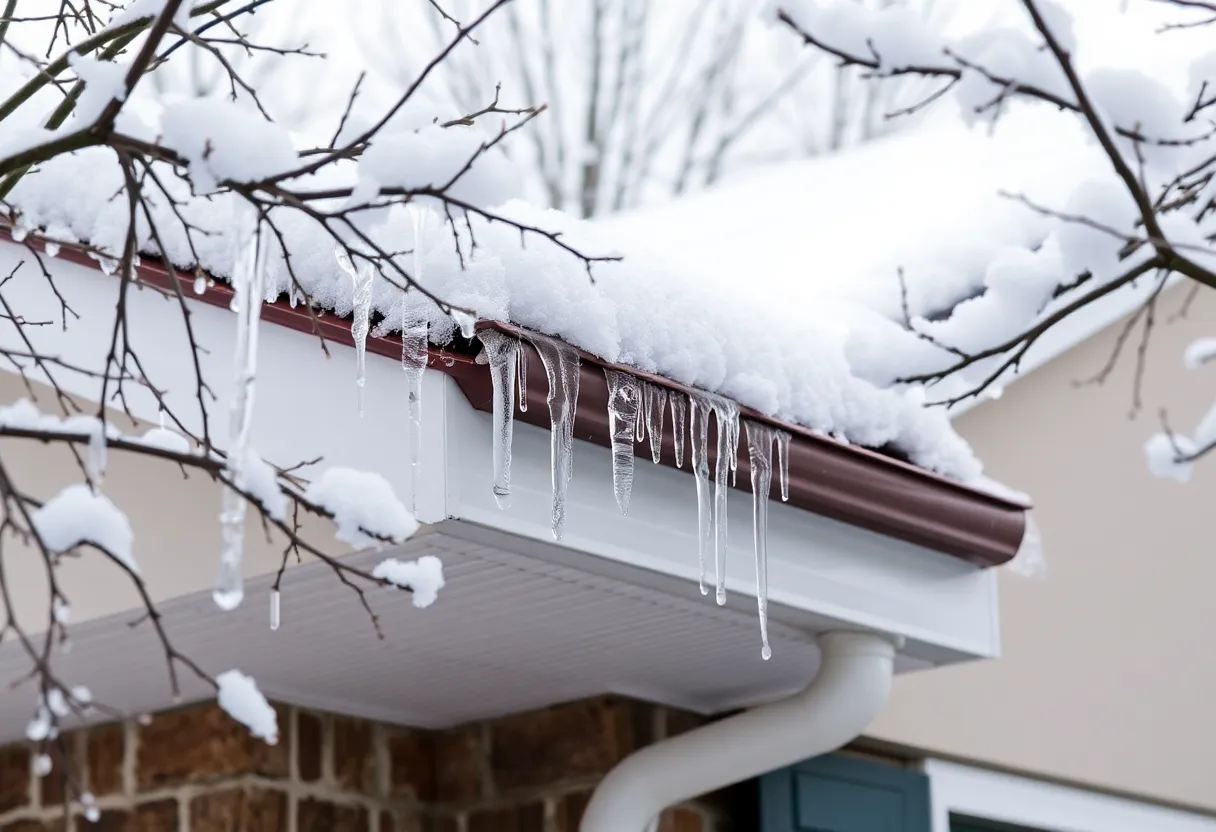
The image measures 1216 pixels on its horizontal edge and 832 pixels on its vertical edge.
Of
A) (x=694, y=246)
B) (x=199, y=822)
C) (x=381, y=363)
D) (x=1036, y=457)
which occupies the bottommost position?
(x=199, y=822)

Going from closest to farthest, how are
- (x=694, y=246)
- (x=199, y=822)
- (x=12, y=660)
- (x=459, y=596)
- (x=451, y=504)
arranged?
(x=451, y=504) → (x=459, y=596) → (x=12, y=660) → (x=199, y=822) → (x=694, y=246)

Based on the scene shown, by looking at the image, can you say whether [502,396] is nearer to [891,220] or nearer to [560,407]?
[560,407]

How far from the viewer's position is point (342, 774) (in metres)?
4.21

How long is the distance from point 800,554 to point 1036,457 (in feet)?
6.34

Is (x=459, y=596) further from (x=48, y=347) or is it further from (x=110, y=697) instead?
(x=110, y=697)

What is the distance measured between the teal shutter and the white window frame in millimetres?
90

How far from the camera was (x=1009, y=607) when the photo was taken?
194 inches

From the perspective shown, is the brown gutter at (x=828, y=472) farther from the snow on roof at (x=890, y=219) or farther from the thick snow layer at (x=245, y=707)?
the thick snow layer at (x=245, y=707)

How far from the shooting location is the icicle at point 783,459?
3.15 metres

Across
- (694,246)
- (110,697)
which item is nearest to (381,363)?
(110,697)

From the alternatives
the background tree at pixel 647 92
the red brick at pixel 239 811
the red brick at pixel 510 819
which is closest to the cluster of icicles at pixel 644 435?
the red brick at pixel 510 819

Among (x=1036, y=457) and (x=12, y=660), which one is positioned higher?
(x=1036, y=457)

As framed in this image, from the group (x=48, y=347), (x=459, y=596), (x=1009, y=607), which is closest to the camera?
(x=48, y=347)

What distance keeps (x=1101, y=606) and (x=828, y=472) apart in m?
2.21
